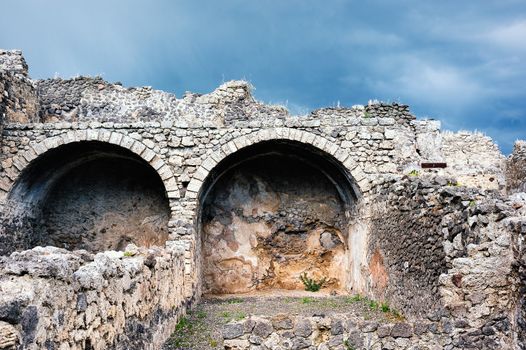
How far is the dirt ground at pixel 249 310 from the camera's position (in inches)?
285

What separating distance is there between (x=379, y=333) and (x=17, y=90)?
10158 millimetres

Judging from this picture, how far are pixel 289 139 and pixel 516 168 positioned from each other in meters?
8.07

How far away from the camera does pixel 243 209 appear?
13109 mm

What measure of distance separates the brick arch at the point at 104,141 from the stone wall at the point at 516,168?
9.82m

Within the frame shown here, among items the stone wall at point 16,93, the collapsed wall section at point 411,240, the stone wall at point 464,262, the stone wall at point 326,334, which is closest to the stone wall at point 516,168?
the collapsed wall section at point 411,240

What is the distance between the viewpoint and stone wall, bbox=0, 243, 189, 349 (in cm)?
265

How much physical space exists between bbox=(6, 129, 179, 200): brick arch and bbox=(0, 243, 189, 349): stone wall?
4.48 meters

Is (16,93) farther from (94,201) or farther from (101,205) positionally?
(101,205)

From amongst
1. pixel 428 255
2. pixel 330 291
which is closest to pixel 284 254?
pixel 330 291

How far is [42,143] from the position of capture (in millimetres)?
10789

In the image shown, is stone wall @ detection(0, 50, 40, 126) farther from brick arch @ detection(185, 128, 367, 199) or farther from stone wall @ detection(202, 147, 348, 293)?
stone wall @ detection(202, 147, 348, 293)

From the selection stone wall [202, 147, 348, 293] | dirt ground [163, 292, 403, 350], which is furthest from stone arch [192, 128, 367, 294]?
dirt ground [163, 292, 403, 350]

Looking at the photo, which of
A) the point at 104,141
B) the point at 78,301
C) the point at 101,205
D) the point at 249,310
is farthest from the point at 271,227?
the point at 78,301

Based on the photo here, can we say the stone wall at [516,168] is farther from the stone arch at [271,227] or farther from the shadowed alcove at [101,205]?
the shadowed alcove at [101,205]
